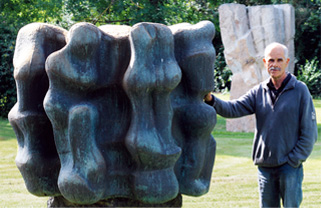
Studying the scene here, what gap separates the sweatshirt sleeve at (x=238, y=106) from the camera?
3.70 m

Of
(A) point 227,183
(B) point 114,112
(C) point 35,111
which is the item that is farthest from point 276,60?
(A) point 227,183

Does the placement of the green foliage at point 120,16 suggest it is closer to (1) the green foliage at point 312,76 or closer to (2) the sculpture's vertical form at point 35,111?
(1) the green foliage at point 312,76

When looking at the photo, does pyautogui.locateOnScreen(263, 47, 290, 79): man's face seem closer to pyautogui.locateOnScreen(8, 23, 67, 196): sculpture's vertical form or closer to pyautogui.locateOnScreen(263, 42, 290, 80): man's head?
pyautogui.locateOnScreen(263, 42, 290, 80): man's head

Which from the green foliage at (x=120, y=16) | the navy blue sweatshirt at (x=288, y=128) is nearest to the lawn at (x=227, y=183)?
the navy blue sweatshirt at (x=288, y=128)

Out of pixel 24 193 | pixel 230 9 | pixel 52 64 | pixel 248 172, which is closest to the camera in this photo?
pixel 52 64

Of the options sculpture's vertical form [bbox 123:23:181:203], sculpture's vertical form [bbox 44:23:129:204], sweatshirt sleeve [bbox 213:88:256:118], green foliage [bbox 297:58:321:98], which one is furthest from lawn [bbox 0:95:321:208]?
green foliage [bbox 297:58:321:98]

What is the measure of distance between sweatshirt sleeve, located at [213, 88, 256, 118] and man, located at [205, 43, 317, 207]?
Result: 136mm

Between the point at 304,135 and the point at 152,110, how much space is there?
1.20 m

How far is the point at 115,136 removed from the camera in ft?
9.60

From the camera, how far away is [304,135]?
343 cm

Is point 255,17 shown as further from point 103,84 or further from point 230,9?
point 103,84

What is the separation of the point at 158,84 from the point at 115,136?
1.38ft

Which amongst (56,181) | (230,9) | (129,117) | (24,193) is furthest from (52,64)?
(230,9)

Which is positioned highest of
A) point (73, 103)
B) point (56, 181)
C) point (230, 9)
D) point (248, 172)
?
point (73, 103)
